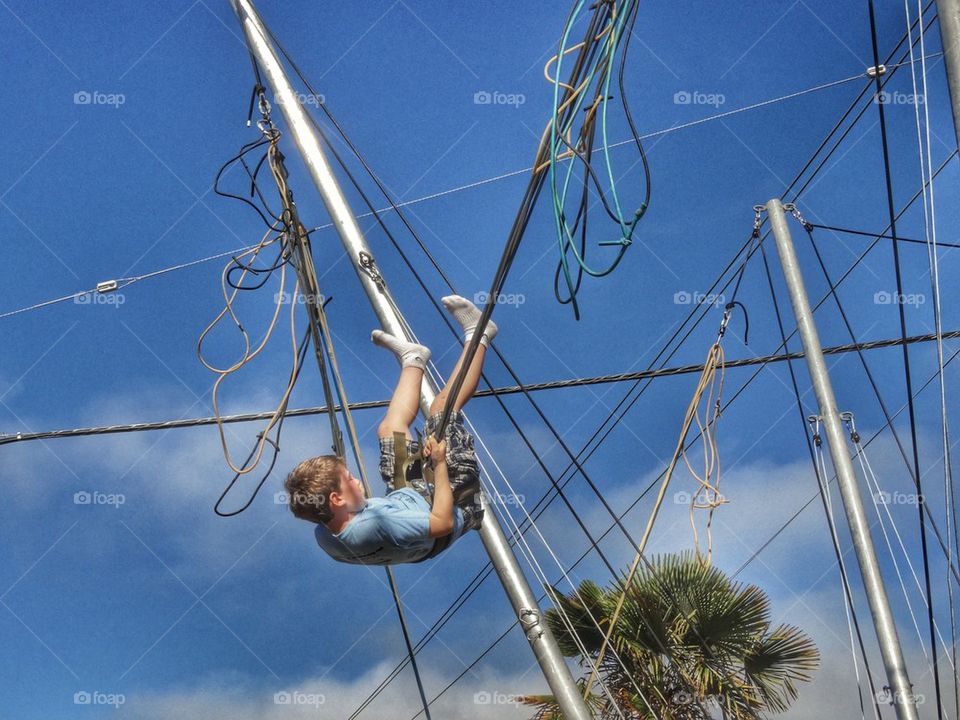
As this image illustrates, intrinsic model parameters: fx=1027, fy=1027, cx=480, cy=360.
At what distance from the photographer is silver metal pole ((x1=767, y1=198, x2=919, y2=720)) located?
6.64 m

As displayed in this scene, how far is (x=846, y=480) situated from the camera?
7.48 metres

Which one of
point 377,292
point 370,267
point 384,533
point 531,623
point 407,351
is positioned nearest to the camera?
point 384,533

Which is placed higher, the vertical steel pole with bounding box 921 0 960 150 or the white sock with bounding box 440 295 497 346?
the vertical steel pole with bounding box 921 0 960 150

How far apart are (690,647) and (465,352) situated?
5.14m

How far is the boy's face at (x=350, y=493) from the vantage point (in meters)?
4.58

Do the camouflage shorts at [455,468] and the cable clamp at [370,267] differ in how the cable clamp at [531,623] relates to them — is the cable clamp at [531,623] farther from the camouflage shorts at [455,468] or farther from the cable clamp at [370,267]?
the cable clamp at [370,267]

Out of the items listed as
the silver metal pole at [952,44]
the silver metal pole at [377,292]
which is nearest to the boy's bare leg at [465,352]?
the silver metal pole at [377,292]

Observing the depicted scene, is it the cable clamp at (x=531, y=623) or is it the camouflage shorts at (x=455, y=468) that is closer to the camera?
the camouflage shorts at (x=455, y=468)

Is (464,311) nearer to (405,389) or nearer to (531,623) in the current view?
(405,389)

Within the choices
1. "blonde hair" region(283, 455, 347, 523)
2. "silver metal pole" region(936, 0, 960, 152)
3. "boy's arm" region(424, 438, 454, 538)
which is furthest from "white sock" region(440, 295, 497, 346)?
"silver metal pole" region(936, 0, 960, 152)

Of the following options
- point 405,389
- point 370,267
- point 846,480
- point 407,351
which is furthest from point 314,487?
point 846,480

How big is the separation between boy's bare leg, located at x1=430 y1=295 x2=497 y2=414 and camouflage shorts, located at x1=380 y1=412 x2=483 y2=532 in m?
0.09

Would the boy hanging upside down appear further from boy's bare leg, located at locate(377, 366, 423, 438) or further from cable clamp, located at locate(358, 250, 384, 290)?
cable clamp, located at locate(358, 250, 384, 290)

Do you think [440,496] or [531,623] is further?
[531,623]
